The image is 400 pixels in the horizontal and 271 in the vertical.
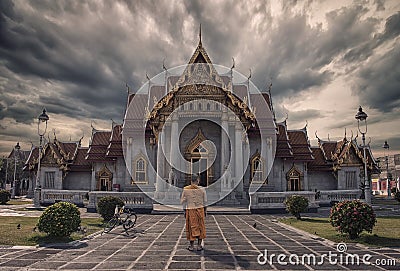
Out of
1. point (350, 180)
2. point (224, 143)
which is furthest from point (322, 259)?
point (350, 180)

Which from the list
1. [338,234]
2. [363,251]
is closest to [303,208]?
[338,234]

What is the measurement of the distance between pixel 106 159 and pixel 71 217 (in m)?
19.2

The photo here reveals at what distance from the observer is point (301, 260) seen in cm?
766

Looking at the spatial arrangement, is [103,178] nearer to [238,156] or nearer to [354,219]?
[238,156]

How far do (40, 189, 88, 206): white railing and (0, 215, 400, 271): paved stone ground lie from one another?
13492mm

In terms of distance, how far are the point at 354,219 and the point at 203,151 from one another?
17205mm

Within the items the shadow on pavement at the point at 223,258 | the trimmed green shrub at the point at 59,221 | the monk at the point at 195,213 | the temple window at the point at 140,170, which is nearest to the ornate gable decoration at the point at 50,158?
the temple window at the point at 140,170

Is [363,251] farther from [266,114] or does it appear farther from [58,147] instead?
[58,147]

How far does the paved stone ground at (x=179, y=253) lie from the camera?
704cm

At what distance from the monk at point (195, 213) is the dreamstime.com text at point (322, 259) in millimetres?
1611

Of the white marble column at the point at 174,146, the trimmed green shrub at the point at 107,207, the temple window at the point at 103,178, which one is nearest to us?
the trimmed green shrub at the point at 107,207

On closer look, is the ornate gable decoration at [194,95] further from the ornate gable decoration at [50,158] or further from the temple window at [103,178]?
the ornate gable decoration at [50,158]

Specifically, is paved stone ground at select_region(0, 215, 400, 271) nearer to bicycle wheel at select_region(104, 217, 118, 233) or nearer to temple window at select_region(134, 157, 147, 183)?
bicycle wheel at select_region(104, 217, 118, 233)

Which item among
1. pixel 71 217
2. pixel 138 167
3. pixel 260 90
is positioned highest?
pixel 260 90
